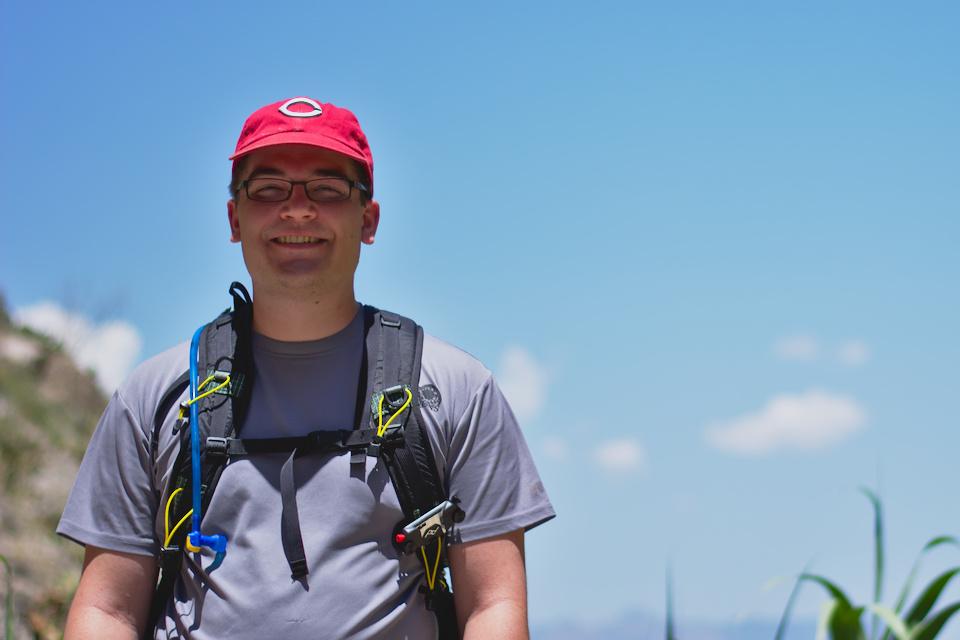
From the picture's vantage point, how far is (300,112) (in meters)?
3.41

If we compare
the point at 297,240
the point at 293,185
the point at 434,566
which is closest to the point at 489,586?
the point at 434,566

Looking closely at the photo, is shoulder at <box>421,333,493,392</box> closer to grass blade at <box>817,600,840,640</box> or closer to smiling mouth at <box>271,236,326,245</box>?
smiling mouth at <box>271,236,326,245</box>

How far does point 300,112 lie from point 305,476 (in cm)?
109

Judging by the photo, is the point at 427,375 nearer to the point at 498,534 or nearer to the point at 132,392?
the point at 498,534

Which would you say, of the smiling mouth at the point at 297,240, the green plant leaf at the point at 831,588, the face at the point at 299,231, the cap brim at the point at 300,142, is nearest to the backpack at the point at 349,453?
the face at the point at 299,231

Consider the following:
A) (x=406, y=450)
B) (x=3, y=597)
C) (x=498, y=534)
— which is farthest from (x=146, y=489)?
(x=3, y=597)

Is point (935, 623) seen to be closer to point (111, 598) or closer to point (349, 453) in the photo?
point (349, 453)

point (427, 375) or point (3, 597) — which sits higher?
point (427, 375)

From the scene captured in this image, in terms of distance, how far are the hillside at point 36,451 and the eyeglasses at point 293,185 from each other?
6488 millimetres

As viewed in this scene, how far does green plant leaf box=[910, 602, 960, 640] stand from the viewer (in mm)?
1793

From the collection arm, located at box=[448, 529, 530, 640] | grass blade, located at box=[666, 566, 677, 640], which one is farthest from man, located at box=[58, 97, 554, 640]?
grass blade, located at box=[666, 566, 677, 640]

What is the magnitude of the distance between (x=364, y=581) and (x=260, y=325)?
2.82ft

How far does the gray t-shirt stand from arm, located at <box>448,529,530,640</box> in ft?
0.16

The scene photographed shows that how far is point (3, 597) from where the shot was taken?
12.1m
